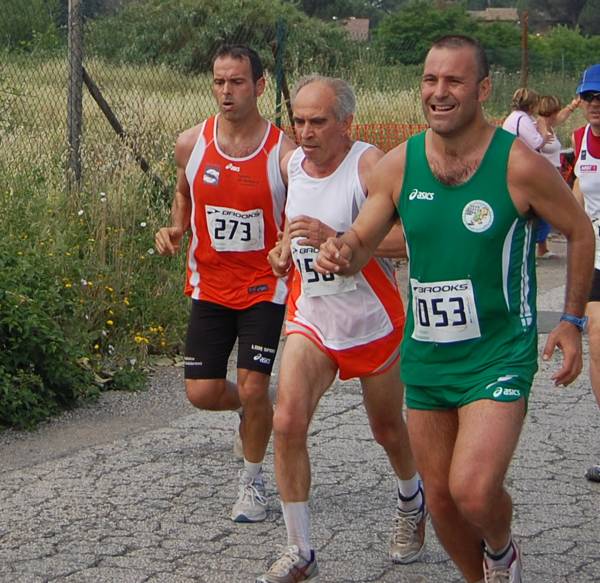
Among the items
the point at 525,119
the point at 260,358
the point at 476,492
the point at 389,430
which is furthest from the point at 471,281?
the point at 525,119

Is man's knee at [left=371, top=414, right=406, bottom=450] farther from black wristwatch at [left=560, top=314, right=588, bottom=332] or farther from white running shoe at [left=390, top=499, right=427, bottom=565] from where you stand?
black wristwatch at [left=560, top=314, right=588, bottom=332]

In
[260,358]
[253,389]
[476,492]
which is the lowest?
[253,389]

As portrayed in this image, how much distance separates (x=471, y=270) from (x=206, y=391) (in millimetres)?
2180

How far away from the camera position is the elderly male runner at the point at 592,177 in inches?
267

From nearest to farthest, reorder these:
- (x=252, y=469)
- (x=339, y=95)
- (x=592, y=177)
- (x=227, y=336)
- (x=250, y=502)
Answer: (x=339, y=95), (x=250, y=502), (x=252, y=469), (x=227, y=336), (x=592, y=177)

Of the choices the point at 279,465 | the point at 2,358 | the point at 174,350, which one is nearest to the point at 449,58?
the point at 279,465

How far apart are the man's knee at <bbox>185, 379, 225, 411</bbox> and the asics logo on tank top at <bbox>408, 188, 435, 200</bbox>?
2.08m

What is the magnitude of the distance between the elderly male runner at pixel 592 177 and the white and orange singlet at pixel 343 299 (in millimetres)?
1582

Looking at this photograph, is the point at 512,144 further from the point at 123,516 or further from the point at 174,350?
the point at 174,350

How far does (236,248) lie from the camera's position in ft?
20.6

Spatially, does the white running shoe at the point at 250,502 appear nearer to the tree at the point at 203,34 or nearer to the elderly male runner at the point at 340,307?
the elderly male runner at the point at 340,307

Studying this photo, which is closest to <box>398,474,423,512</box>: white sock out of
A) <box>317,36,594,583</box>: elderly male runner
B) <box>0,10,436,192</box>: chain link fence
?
<box>317,36,594,583</box>: elderly male runner

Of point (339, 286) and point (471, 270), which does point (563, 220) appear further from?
point (339, 286)

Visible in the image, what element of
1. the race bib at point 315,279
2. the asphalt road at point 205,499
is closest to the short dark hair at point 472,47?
the race bib at point 315,279
